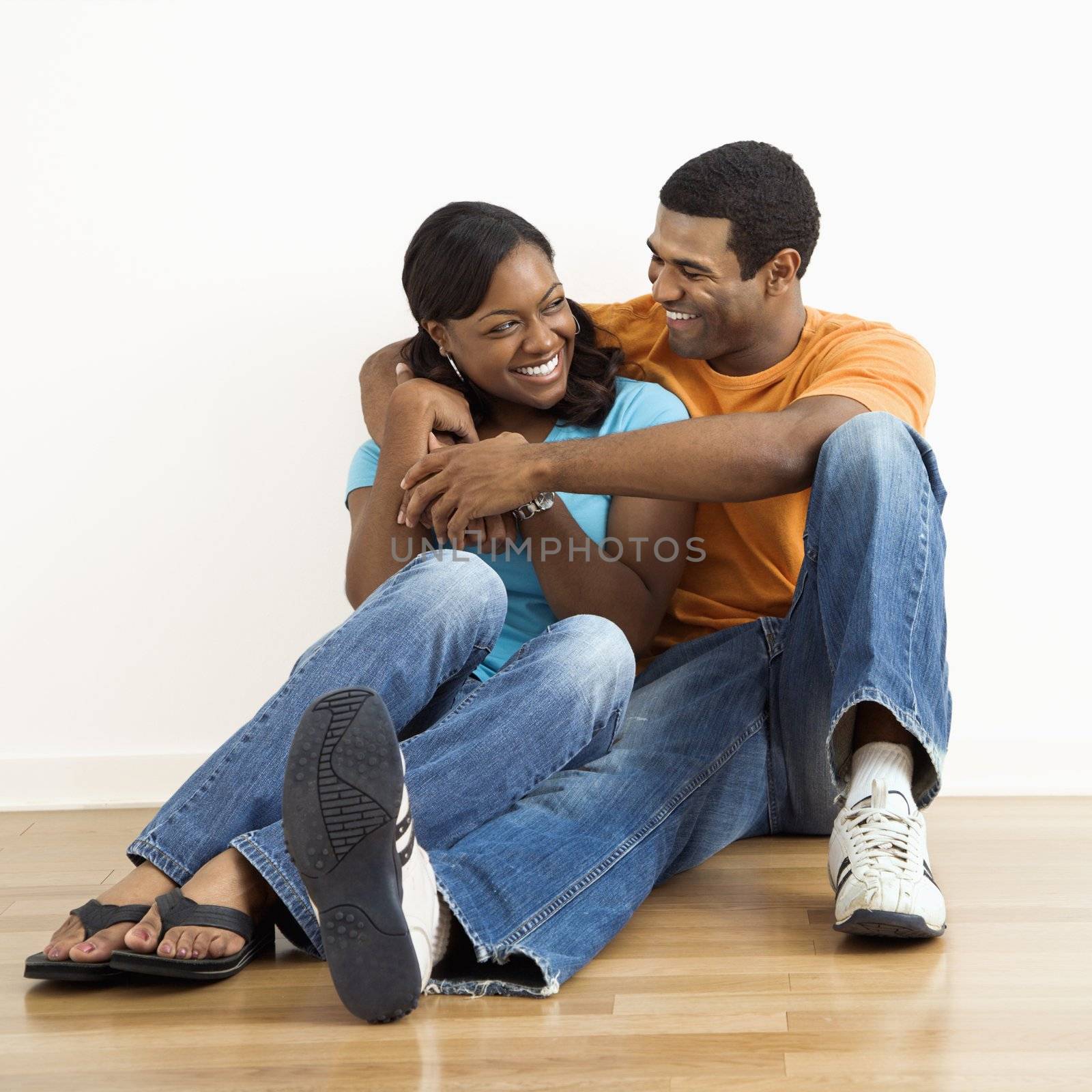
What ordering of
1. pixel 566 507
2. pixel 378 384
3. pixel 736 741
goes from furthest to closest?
pixel 378 384, pixel 566 507, pixel 736 741

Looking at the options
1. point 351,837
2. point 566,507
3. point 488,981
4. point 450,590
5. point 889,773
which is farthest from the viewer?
point 566,507

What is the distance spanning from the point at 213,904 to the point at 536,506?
2.23ft

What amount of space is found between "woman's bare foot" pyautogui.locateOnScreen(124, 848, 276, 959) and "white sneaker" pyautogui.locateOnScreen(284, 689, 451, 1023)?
197 mm

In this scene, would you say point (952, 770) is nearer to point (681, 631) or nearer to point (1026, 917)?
point (681, 631)

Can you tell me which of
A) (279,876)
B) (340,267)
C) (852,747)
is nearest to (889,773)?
(852,747)

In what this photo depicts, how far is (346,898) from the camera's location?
3.65 feet

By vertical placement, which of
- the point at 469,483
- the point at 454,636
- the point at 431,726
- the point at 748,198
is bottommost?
the point at 431,726

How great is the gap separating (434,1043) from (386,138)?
1.62m

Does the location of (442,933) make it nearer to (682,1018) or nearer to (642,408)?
(682,1018)

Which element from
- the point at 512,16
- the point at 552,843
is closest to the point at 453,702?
the point at 552,843

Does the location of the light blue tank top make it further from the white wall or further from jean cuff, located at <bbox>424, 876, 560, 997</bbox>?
jean cuff, located at <bbox>424, 876, 560, 997</bbox>

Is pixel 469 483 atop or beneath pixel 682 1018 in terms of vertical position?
atop

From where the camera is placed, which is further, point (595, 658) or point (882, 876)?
point (595, 658)

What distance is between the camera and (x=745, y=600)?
1.90 m
